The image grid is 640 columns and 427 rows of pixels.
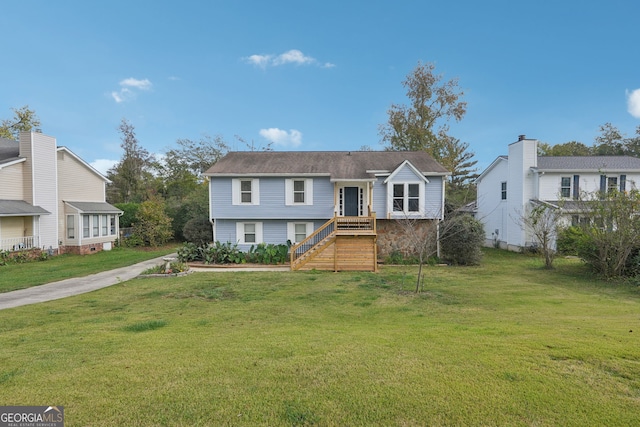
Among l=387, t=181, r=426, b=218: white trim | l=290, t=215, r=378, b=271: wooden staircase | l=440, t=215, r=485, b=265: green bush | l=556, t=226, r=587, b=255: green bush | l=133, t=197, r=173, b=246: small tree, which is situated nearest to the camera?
l=556, t=226, r=587, b=255: green bush

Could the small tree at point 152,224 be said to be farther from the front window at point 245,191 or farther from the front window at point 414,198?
the front window at point 414,198

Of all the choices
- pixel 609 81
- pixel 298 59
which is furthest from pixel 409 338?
pixel 609 81

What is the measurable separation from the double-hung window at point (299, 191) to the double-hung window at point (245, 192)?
5.86 ft

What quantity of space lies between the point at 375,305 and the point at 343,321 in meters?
1.88

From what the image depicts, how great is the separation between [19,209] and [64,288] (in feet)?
35.4

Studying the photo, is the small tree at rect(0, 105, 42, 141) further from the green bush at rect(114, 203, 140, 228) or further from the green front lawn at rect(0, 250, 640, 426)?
the green front lawn at rect(0, 250, 640, 426)

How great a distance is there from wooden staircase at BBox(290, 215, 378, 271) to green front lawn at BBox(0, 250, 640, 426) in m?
7.10

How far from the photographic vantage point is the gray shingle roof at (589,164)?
2106 centimetres

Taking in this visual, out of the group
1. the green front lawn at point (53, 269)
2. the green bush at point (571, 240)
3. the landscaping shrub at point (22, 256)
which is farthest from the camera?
the landscaping shrub at point (22, 256)

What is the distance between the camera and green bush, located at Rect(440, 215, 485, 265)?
1709 cm

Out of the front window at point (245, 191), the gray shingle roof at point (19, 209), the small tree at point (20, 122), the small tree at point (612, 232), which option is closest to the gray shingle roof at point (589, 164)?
the small tree at point (612, 232)

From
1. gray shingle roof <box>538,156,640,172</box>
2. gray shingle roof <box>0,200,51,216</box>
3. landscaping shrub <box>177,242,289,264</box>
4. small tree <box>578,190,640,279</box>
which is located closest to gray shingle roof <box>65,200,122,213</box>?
gray shingle roof <box>0,200,51,216</box>

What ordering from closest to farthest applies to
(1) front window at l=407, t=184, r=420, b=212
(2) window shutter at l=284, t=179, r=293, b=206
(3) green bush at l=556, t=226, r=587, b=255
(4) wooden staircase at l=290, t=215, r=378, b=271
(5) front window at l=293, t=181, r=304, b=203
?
(3) green bush at l=556, t=226, r=587, b=255
(4) wooden staircase at l=290, t=215, r=378, b=271
(1) front window at l=407, t=184, r=420, b=212
(2) window shutter at l=284, t=179, r=293, b=206
(5) front window at l=293, t=181, r=304, b=203

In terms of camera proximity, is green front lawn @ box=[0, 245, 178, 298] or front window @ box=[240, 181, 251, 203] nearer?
green front lawn @ box=[0, 245, 178, 298]
